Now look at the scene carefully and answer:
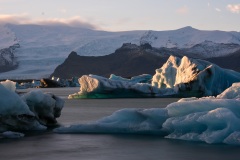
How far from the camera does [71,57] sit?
14238 centimetres

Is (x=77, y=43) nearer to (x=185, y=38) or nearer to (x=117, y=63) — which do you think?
(x=117, y=63)

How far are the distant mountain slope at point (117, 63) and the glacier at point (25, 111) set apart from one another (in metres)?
123

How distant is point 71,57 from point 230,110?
5180 inches

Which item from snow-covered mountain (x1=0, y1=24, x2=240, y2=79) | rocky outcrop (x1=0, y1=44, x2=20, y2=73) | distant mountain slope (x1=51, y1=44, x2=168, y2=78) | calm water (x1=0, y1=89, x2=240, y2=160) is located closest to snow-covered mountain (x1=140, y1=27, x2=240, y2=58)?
snow-covered mountain (x1=0, y1=24, x2=240, y2=79)

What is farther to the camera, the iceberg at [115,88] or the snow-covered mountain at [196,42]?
the snow-covered mountain at [196,42]

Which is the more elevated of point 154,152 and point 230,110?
point 230,110

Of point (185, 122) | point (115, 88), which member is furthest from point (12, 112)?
point (115, 88)

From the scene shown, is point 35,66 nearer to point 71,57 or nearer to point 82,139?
point 71,57

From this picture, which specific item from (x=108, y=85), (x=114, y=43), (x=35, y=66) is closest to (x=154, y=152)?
(x=108, y=85)

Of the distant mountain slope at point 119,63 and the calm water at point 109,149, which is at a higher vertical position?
the calm water at point 109,149

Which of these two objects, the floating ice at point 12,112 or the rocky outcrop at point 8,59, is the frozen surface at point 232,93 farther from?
the rocky outcrop at point 8,59

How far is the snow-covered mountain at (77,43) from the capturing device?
5501 inches

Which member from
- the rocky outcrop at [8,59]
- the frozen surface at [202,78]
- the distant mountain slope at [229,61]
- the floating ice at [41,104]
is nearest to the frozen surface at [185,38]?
the distant mountain slope at [229,61]

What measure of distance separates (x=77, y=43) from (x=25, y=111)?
475ft
